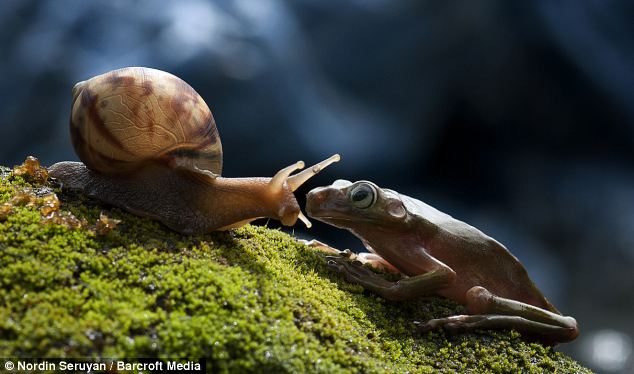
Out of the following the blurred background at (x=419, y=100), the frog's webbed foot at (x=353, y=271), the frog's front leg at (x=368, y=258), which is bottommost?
the frog's webbed foot at (x=353, y=271)

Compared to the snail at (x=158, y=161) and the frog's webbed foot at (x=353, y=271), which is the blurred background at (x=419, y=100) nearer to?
the frog's webbed foot at (x=353, y=271)

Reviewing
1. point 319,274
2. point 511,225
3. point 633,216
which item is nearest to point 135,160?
point 319,274

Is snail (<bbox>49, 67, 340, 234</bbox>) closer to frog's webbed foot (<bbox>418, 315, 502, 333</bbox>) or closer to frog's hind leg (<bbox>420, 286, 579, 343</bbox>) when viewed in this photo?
frog's webbed foot (<bbox>418, 315, 502, 333</bbox>)

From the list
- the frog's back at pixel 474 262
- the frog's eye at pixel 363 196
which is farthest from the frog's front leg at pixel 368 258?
the frog's eye at pixel 363 196

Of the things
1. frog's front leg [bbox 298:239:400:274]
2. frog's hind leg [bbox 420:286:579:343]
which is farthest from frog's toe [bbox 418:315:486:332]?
frog's front leg [bbox 298:239:400:274]

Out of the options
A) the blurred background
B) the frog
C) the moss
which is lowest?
the moss

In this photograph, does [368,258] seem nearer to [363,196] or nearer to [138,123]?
[363,196]

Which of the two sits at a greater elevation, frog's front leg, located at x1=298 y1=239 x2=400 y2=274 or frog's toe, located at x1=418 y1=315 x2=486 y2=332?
frog's front leg, located at x1=298 y1=239 x2=400 y2=274
